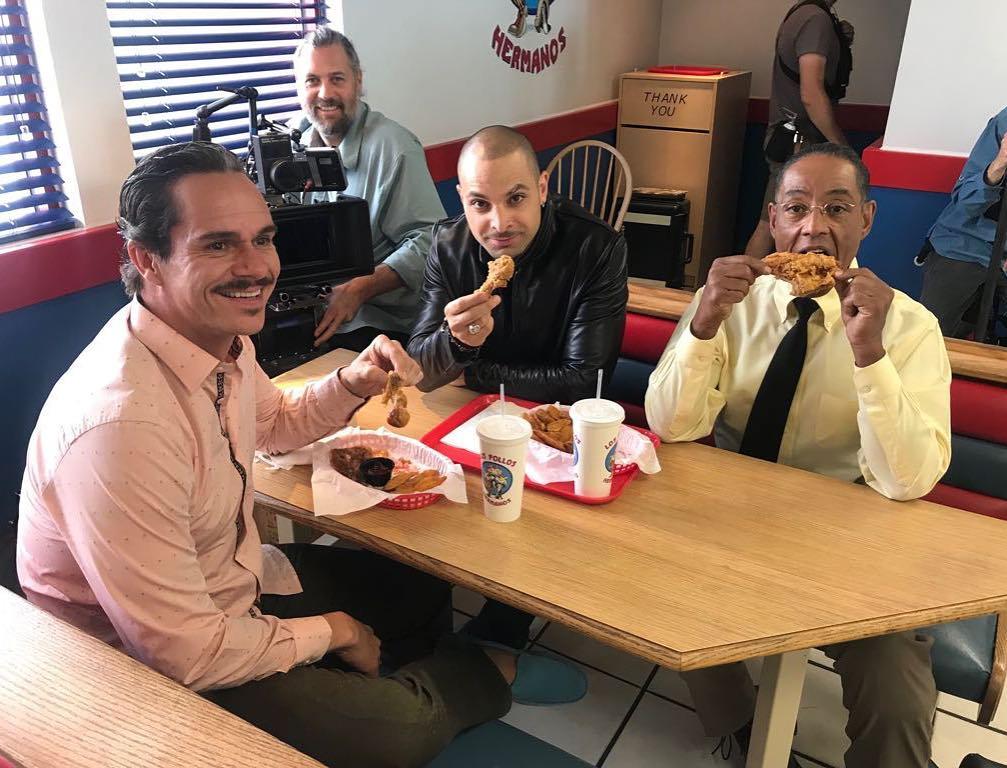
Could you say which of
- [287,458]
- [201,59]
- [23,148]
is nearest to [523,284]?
[287,458]

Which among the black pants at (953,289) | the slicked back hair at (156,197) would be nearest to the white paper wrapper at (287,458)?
the slicked back hair at (156,197)

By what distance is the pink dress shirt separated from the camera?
1.13 meters

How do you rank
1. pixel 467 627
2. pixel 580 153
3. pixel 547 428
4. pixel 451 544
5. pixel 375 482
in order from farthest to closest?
pixel 580 153, pixel 467 627, pixel 547 428, pixel 375 482, pixel 451 544

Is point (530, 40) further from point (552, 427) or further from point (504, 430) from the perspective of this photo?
point (504, 430)

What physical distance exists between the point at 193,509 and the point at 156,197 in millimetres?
501

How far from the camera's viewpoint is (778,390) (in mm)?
1681

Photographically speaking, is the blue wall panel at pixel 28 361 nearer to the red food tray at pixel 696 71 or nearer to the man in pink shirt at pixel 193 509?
the man in pink shirt at pixel 193 509

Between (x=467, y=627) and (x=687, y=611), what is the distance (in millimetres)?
1207

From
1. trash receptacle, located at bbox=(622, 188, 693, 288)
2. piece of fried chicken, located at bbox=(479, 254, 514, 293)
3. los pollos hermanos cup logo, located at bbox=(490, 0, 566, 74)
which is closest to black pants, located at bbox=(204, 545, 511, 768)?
piece of fried chicken, located at bbox=(479, 254, 514, 293)

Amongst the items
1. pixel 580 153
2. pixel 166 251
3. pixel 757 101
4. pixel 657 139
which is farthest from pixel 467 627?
pixel 757 101

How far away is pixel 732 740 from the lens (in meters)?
1.94

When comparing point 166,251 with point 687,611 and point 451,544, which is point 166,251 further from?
point 687,611

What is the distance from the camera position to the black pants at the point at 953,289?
3.34m

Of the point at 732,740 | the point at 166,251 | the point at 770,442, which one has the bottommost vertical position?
the point at 732,740
